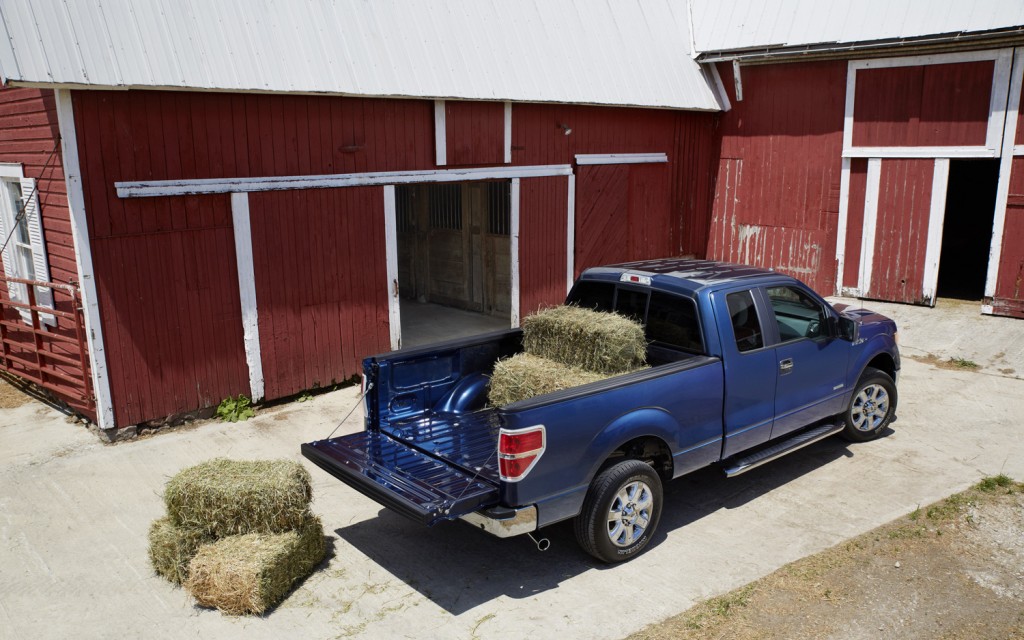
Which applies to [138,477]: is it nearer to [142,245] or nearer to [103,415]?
[103,415]

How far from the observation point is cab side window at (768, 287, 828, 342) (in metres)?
7.11

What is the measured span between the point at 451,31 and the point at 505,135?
1.54 meters

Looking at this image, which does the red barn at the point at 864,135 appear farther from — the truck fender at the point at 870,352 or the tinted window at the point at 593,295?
the tinted window at the point at 593,295

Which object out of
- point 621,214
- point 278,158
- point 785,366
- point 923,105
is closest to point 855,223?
point 923,105

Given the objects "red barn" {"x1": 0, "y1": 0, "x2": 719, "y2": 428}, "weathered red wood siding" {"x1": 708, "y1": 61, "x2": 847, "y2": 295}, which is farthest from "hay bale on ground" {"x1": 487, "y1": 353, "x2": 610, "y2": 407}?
"weathered red wood siding" {"x1": 708, "y1": 61, "x2": 847, "y2": 295}

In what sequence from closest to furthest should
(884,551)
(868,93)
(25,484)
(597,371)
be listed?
1. (884,551)
2. (597,371)
3. (25,484)
4. (868,93)

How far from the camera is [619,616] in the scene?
527 centimetres

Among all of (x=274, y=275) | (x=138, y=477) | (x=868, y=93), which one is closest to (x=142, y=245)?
(x=274, y=275)

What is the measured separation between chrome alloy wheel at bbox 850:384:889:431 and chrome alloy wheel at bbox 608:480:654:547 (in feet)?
9.98

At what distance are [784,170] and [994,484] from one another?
8.06m

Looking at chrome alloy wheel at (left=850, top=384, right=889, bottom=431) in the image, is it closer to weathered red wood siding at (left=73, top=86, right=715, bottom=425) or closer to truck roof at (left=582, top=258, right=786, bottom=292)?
truck roof at (left=582, top=258, right=786, bottom=292)

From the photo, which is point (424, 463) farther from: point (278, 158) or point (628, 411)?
point (278, 158)

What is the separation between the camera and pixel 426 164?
34.1 feet

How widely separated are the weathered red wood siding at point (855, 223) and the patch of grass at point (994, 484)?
22.3ft
